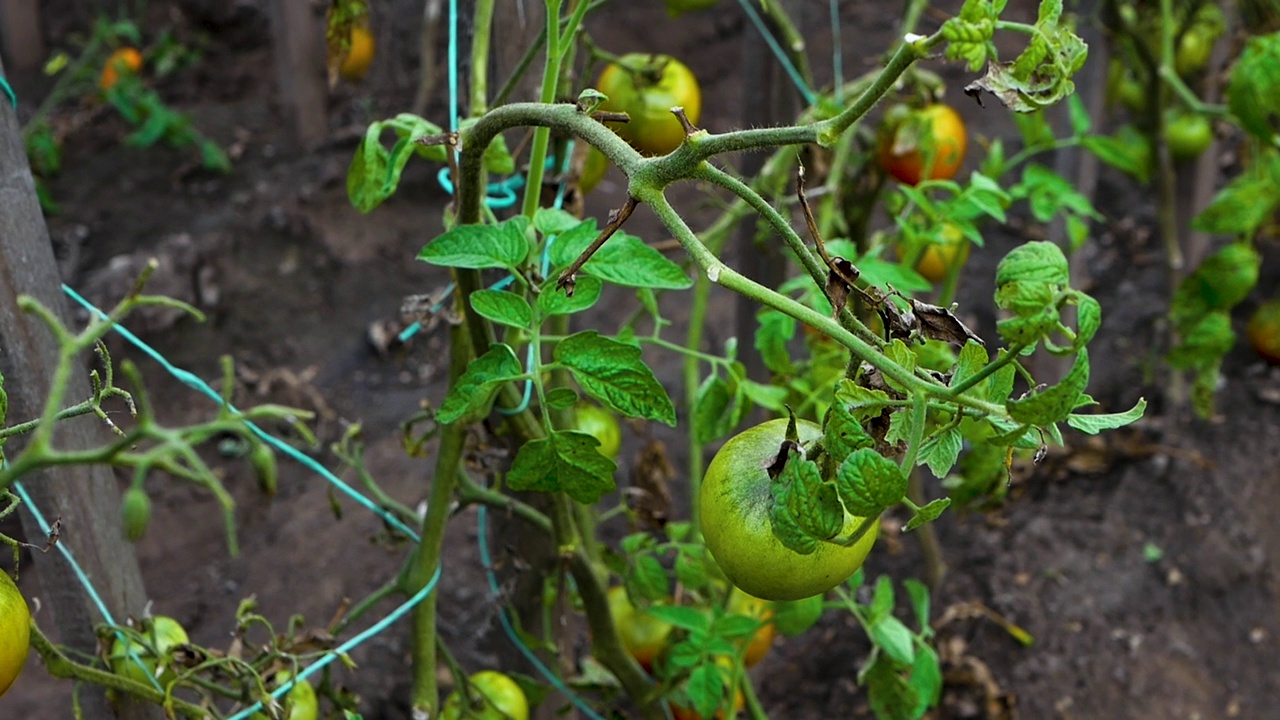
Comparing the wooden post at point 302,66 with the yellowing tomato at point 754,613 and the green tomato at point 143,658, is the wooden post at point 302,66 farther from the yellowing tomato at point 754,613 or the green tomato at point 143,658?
the green tomato at point 143,658

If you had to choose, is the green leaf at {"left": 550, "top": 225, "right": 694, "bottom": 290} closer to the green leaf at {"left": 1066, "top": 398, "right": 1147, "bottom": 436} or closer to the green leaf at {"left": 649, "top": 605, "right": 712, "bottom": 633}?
the green leaf at {"left": 1066, "top": 398, "right": 1147, "bottom": 436}

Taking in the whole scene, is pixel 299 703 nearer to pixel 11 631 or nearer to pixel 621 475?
pixel 11 631

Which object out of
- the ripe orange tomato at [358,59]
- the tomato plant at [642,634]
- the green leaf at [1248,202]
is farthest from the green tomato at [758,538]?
the ripe orange tomato at [358,59]

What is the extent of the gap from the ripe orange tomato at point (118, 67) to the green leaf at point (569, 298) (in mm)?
3284

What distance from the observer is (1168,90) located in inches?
91.9

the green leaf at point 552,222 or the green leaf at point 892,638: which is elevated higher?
the green leaf at point 552,222

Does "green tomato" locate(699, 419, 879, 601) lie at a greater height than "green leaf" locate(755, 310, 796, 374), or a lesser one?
greater

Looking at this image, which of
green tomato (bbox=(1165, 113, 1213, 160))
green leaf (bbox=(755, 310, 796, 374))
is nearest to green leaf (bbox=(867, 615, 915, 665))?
green leaf (bbox=(755, 310, 796, 374))

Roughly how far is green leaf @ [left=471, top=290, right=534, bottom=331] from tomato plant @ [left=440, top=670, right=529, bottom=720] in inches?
20.8

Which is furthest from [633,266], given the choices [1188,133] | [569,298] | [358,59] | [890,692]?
[358,59]

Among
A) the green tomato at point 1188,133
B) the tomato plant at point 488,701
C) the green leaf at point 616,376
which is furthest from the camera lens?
the green tomato at point 1188,133

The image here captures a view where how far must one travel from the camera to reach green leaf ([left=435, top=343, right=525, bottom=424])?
848mm

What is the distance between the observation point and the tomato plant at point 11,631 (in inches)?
30.1

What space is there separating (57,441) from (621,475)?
4.86ft
